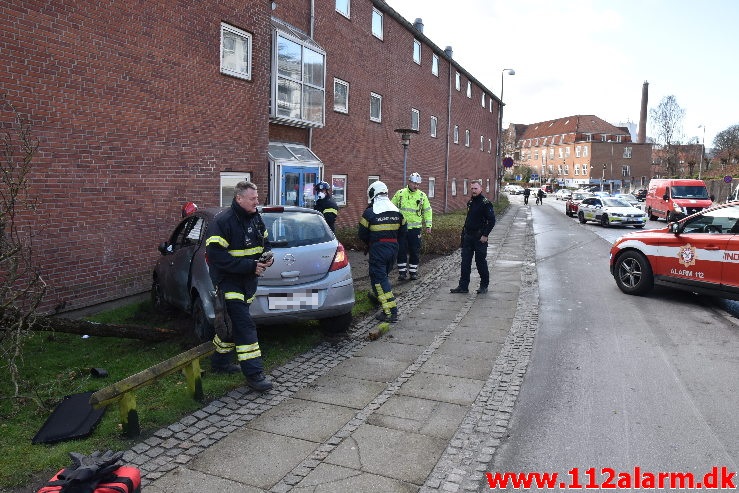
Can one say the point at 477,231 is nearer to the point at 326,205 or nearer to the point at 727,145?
the point at 326,205

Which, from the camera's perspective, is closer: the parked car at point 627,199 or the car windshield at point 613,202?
the car windshield at point 613,202

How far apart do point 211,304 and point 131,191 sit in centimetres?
368

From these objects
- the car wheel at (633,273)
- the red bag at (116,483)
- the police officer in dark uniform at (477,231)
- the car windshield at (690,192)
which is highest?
the car windshield at (690,192)

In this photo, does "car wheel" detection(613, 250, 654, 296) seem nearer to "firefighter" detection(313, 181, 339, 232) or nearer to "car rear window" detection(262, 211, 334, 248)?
"firefighter" detection(313, 181, 339, 232)

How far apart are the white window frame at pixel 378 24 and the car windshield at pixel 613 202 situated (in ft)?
42.2

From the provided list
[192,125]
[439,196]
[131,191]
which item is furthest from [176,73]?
[439,196]

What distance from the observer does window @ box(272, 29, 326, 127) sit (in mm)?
13961

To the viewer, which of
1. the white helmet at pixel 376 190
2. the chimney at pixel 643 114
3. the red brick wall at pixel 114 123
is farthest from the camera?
the chimney at pixel 643 114

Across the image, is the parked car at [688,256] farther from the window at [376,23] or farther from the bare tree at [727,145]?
the bare tree at [727,145]

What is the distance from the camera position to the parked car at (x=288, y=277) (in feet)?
19.1

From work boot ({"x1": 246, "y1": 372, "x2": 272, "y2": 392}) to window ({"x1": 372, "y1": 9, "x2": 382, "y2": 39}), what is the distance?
59.8 ft

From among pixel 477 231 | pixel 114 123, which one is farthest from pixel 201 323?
pixel 477 231

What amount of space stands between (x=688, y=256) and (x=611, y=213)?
18.1m

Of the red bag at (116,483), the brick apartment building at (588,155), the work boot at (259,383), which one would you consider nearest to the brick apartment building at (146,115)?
the work boot at (259,383)
